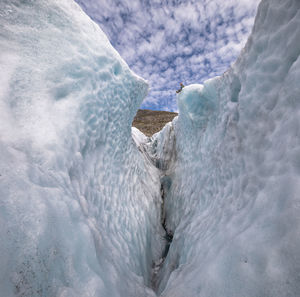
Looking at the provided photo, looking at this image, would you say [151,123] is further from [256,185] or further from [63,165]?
[256,185]

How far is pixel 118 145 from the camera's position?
3107mm

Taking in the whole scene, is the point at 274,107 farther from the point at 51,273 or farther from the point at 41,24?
the point at 41,24

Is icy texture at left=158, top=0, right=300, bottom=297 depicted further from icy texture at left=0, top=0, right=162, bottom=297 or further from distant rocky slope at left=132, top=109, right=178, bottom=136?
distant rocky slope at left=132, top=109, right=178, bottom=136

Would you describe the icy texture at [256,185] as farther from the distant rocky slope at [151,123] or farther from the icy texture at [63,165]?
the distant rocky slope at [151,123]

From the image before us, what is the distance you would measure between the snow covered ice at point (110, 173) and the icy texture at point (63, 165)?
1cm

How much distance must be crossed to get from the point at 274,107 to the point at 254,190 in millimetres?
723

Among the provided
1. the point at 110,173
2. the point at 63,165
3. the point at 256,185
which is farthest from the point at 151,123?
the point at 256,185

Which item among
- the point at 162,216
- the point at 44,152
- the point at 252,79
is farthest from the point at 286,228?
the point at 162,216

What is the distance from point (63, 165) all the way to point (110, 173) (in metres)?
1.09

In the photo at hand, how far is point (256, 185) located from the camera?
139 centimetres

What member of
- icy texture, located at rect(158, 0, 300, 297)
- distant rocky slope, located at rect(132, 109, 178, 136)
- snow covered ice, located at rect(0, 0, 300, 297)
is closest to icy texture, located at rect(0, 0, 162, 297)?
snow covered ice, located at rect(0, 0, 300, 297)

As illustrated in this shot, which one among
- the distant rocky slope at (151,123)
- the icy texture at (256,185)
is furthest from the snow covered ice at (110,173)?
the distant rocky slope at (151,123)

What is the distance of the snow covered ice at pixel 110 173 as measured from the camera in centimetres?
103

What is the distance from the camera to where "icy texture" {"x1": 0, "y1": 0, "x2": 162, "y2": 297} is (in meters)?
1.10
